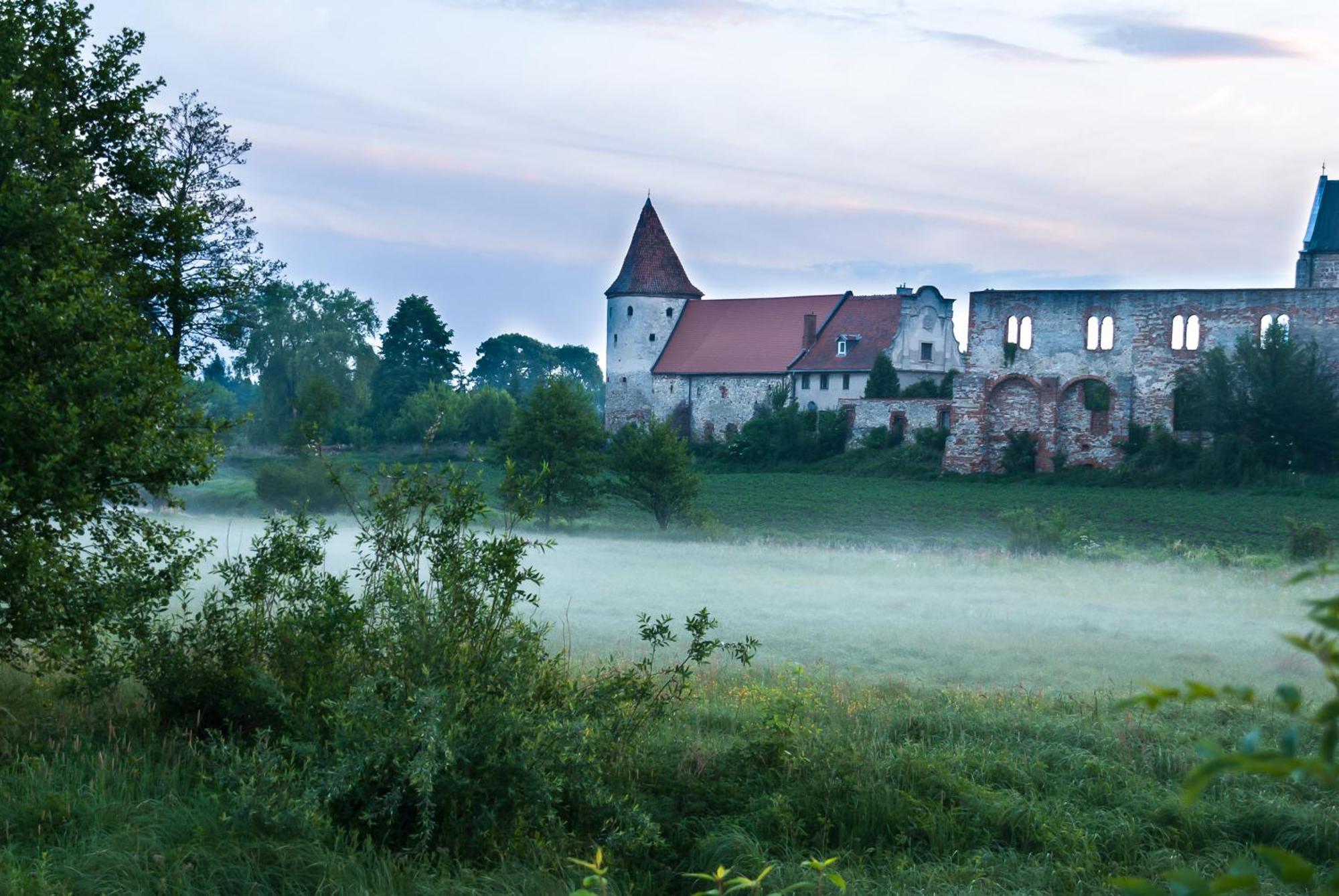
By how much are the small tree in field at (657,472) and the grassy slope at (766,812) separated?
23.2 metres

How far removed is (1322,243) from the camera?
51344 millimetres

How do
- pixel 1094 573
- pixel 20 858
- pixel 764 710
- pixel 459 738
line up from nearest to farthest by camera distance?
pixel 20 858, pixel 459 738, pixel 764 710, pixel 1094 573

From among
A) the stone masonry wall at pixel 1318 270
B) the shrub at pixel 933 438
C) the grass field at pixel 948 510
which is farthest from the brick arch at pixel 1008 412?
the stone masonry wall at pixel 1318 270

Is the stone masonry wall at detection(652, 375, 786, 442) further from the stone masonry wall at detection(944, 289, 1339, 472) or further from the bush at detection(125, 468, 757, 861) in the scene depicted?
the bush at detection(125, 468, 757, 861)

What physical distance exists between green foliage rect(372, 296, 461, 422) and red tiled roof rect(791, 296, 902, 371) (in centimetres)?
2200

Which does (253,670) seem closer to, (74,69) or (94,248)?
(94,248)

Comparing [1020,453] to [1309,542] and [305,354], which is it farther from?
[305,354]

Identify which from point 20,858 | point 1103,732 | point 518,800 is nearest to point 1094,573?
point 1103,732

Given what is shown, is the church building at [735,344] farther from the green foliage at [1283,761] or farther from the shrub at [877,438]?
the green foliage at [1283,761]

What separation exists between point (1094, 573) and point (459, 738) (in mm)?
17727

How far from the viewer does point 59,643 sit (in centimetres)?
784

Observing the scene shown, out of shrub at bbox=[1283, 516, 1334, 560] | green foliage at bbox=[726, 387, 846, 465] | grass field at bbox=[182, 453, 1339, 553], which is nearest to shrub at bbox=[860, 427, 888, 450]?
green foliage at bbox=[726, 387, 846, 465]

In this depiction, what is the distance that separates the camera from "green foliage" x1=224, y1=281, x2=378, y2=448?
200 feet

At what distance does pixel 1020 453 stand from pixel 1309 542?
2216 centimetres
